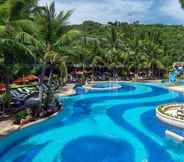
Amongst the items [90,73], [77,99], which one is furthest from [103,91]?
[90,73]

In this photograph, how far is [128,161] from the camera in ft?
40.3

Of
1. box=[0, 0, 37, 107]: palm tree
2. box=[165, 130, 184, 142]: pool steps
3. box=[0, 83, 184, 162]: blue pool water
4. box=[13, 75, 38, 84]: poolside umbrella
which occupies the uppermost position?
box=[0, 0, 37, 107]: palm tree

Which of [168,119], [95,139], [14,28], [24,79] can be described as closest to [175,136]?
[168,119]

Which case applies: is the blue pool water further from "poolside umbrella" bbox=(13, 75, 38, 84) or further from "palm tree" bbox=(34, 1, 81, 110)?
"poolside umbrella" bbox=(13, 75, 38, 84)

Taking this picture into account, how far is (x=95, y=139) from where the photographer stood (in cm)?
1552

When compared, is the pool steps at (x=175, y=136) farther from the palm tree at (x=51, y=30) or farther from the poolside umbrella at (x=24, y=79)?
the poolside umbrella at (x=24, y=79)

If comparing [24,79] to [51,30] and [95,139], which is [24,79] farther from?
[95,139]

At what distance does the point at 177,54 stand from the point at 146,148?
2146 inches

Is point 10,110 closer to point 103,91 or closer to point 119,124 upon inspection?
point 119,124

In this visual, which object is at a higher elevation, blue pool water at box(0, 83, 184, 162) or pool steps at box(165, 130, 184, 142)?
pool steps at box(165, 130, 184, 142)

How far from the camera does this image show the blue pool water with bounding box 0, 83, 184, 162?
1270 cm

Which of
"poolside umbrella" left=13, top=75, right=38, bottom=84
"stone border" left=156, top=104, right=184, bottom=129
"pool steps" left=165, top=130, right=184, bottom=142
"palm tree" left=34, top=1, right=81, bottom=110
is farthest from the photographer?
"poolside umbrella" left=13, top=75, right=38, bottom=84

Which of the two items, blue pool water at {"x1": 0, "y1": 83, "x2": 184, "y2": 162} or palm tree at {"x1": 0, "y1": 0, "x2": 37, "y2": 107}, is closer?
blue pool water at {"x1": 0, "y1": 83, "x2": 184, "y2": 162}

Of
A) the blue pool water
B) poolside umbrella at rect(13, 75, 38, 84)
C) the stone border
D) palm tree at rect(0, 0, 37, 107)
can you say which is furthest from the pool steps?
poolside umbrella at rect(13, 75, 38, 84)
